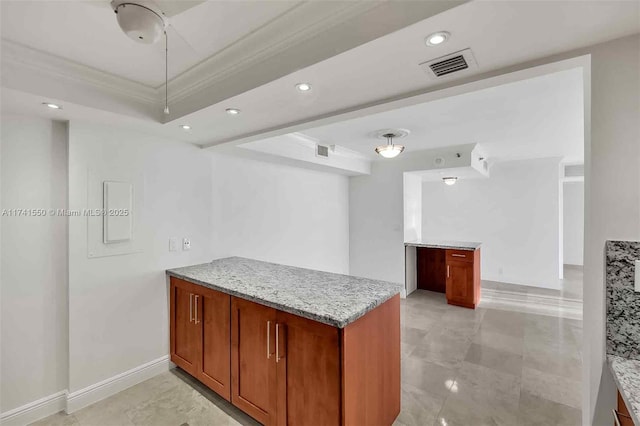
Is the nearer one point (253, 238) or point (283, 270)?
point (283, 270)

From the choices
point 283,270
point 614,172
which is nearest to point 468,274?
point 283,270

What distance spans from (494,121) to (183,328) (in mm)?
3859

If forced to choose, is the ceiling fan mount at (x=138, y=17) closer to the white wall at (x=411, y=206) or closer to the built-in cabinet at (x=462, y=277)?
the white wall at (x=411, y=206)

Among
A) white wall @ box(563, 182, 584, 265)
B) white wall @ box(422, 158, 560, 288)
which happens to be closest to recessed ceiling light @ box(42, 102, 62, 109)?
white wall @ box(422, 158, 560, 288)

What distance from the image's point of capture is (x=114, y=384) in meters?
2.36

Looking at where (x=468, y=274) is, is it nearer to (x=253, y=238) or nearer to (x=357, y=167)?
(x=357, y=167)

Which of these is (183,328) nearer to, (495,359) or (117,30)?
(117,30)

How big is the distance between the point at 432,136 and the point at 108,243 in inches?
147

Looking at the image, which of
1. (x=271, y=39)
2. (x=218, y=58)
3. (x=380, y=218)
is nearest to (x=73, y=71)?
(x=218, y=58)

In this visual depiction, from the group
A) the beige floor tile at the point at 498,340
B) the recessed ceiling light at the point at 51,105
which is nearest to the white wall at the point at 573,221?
the beige floor tile at the point at 498,340

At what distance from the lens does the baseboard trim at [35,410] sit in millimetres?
1971

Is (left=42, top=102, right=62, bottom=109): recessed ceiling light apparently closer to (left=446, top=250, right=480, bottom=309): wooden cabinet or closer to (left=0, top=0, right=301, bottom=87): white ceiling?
(left=0, top=0, right=301, bottom=87): white ceiling

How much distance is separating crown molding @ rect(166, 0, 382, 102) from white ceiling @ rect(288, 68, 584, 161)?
1519mm

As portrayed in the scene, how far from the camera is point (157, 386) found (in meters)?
2.46
